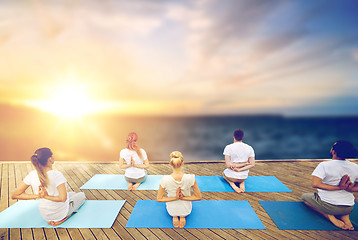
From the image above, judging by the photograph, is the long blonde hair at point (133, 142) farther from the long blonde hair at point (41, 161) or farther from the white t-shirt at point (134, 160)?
the long blonde hair at point (41, 161)

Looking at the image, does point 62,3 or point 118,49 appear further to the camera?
point 118,49

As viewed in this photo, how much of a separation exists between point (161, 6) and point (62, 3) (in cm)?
426

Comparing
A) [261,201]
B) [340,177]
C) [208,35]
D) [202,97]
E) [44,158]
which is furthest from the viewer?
[202,97]

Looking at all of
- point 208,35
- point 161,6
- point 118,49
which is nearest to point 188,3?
point 161,6

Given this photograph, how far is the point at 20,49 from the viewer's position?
6.66m

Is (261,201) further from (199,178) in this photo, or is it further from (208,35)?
(208,35)

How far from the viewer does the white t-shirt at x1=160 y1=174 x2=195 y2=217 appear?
81.3 inches

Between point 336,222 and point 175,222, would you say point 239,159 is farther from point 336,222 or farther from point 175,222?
point 175,222

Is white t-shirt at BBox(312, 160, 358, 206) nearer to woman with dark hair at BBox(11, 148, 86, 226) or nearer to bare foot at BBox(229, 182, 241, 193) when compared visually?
bare foot at BBox(229, 182, 241, 193)

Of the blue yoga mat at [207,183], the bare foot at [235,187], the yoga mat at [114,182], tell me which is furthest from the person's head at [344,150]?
the yoga mat at [114,182]

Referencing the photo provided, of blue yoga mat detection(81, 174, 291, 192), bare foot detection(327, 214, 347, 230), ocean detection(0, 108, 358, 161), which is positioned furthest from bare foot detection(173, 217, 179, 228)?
ocean detection(0, 108, 358, 161)

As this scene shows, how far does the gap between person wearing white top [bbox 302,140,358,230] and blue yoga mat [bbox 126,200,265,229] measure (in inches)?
41.8

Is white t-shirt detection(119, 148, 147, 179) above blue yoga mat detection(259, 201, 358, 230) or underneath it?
above

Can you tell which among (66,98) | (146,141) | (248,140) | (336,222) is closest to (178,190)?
(336,222)
